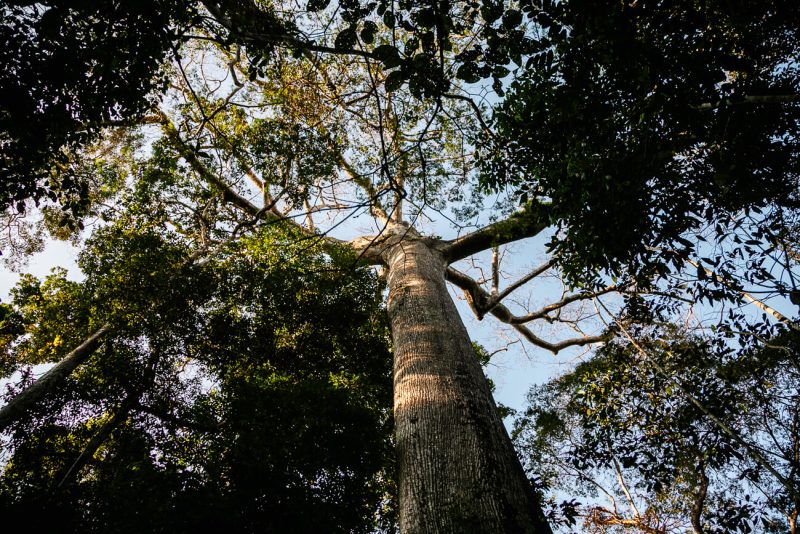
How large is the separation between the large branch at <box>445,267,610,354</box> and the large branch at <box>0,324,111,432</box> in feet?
17.4

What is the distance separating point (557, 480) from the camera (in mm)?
8469

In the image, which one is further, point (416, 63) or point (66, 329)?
point (66, 329)

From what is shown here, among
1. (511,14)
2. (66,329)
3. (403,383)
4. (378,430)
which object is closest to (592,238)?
(511,14)

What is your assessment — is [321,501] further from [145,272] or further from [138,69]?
[138,69]

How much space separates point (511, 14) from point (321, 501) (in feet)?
13.0

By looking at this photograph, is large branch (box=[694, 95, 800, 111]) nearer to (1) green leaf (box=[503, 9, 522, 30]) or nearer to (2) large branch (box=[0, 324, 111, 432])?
(1) green leaf (box=[503, 9, 522, 30])

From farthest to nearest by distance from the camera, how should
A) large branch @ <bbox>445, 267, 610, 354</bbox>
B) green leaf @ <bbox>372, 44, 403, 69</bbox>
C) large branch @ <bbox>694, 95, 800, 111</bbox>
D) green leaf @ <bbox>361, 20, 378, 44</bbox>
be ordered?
large branch @ <bbox>445, 267, 610, 354</bbox> → large branch @ <bbox>694, 95, 800, 111</bbox> → green leaf @ <bbox>361, 20, 378, 44</bbox> → green leaf @ <bbox>372, 44, 403, 69</bbox>

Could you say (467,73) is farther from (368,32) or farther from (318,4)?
(318,4)

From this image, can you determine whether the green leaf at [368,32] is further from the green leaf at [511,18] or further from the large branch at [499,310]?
the large branch at [499,310]

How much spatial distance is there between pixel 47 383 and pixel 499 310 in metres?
7.30

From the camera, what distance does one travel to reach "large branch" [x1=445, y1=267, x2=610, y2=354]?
7684mm

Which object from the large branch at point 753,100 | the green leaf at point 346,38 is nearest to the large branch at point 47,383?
the green leaf at point 346,38

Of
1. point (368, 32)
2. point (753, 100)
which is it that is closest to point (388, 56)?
point (368, 32)

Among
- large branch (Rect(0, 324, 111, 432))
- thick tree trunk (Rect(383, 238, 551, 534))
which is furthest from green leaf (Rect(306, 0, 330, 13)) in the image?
large branch (Rect(0, 324, 111, 432))
